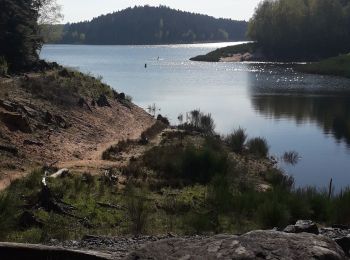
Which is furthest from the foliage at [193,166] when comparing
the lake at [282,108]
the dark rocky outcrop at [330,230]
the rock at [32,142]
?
the dark rocky outcrop at [330,230]

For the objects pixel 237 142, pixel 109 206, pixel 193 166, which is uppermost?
pixel 109 206

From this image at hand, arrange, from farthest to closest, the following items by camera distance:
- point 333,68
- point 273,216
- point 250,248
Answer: point 333,68, point 273,216, point 250,248

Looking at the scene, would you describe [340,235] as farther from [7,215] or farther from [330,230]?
[7,215]

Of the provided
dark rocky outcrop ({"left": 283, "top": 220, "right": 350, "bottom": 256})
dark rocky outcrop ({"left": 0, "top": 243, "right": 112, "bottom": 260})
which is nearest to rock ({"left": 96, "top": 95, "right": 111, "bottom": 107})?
dark rocky outcrop ({"left": 283, "top": 220, "right": 350, "bottom": 256})

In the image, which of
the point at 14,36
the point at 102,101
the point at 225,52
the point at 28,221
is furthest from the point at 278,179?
the point at 225,52

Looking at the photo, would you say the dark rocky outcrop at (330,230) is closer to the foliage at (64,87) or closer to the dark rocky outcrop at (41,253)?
the dark rocky outcrop at (41,253)

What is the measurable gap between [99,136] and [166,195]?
11826mm

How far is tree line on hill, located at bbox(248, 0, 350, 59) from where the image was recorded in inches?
4701

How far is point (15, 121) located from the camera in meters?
23.2

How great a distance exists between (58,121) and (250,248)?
20808mm

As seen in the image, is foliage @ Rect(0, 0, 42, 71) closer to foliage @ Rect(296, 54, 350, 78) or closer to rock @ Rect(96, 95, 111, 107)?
rock @ Rect(96, 95, 111, 107)

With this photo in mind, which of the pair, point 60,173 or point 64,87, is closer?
point 60,173

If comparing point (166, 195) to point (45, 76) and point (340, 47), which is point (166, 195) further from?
point (340, 47)

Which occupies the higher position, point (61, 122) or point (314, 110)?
point (61, 122)
